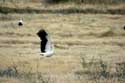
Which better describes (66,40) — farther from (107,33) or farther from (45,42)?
(45,42)

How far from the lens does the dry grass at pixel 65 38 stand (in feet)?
56.6

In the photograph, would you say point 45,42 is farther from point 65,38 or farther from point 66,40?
point 65,38

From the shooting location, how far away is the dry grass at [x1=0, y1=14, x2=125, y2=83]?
1727 centimetres

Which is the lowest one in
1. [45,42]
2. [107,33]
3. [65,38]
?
[65,38]

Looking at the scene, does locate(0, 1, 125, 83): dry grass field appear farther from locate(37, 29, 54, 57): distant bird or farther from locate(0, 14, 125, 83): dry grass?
locate(37, 29, 54, 57): distant bird

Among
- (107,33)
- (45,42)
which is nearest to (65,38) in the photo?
(107,33)

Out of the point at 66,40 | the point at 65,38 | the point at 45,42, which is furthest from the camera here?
the point at 65,38

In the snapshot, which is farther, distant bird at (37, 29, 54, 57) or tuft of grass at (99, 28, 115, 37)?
tuft of grass at (99, 28, 115, 37)

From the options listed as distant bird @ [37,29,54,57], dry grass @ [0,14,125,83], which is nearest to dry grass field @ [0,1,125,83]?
dry grass @ [0,14,125,83]

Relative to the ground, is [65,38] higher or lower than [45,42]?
lower

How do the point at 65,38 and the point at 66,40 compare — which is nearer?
the point at 66,40

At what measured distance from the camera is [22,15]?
2633 centimetres

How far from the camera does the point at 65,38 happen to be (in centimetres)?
2341

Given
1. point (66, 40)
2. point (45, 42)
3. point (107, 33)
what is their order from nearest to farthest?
point (45, 42)
point (66, 40)
point (107, 33)
